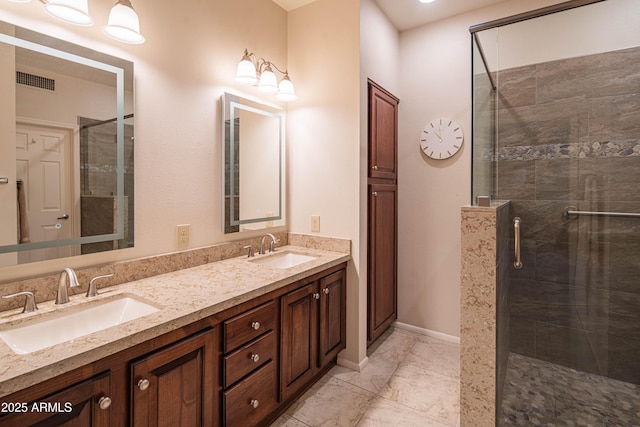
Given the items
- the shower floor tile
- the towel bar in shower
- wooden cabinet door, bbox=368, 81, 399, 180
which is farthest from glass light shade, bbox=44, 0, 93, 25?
the towel bar in shower

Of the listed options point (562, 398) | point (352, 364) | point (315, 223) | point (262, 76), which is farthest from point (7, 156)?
point (562, 398)

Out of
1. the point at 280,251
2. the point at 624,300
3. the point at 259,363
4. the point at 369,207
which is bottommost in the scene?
the point at 259,363

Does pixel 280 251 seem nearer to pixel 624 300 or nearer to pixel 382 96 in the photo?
pixel 382 96

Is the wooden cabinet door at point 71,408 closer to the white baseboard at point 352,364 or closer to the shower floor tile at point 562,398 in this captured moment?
the white baseboard at point 352,364

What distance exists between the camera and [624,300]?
80.8 inches

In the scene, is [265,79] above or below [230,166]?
above

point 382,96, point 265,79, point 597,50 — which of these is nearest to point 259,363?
point 265,79

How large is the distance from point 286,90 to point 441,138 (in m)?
1.41

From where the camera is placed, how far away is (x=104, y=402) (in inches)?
37.6

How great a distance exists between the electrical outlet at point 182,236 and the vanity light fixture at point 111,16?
951 millimetres

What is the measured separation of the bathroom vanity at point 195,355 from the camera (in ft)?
2.85

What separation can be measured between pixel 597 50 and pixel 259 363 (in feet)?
9.51

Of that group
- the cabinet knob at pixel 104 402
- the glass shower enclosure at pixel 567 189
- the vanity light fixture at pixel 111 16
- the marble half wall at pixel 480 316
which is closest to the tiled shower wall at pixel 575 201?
the glass shower enclosure at pixel 567 189

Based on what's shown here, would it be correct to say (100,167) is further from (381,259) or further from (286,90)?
(381,259)
